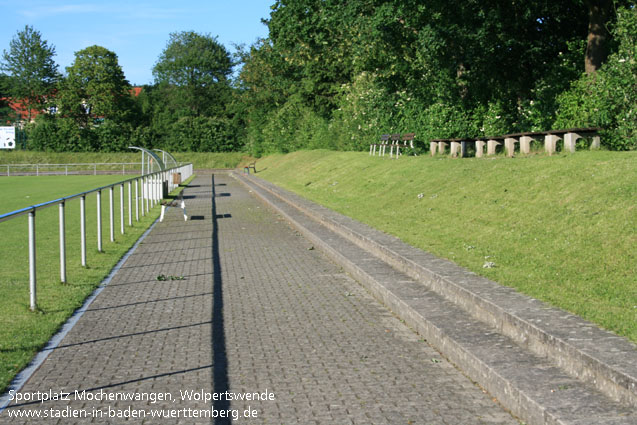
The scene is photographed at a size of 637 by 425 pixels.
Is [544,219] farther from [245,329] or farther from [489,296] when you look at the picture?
[245,329]

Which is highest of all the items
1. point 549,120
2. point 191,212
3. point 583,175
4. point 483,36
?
point 483,36

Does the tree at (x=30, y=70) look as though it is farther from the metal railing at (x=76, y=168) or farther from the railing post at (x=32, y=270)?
the railing post at (x=32, y=270)

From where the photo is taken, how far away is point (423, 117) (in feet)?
86.6

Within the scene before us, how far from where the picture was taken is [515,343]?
538 cm

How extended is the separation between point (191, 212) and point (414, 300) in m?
14.8

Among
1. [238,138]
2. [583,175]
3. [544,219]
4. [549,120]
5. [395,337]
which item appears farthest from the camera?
[238,138]

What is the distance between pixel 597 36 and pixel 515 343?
16200mm

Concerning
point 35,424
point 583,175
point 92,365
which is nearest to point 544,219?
point 583,175

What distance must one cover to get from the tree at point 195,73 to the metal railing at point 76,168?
68.1 feet

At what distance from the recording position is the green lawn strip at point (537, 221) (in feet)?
21.5

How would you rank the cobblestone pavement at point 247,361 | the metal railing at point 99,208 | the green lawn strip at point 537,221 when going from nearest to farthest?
the cobblestone pavement at point 247,361, the green lawn strip at point 537,221, the metal railing at point 99,208

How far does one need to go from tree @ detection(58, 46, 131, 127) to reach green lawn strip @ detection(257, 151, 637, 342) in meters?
72.4

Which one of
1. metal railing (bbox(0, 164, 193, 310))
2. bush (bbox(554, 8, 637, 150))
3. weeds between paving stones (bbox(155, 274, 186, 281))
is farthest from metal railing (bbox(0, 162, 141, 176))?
weeds between paving stones (bbox(155, 274, 186, 281))

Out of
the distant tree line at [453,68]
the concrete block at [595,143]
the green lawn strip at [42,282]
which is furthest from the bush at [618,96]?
the green lawn strip at [42,282]
